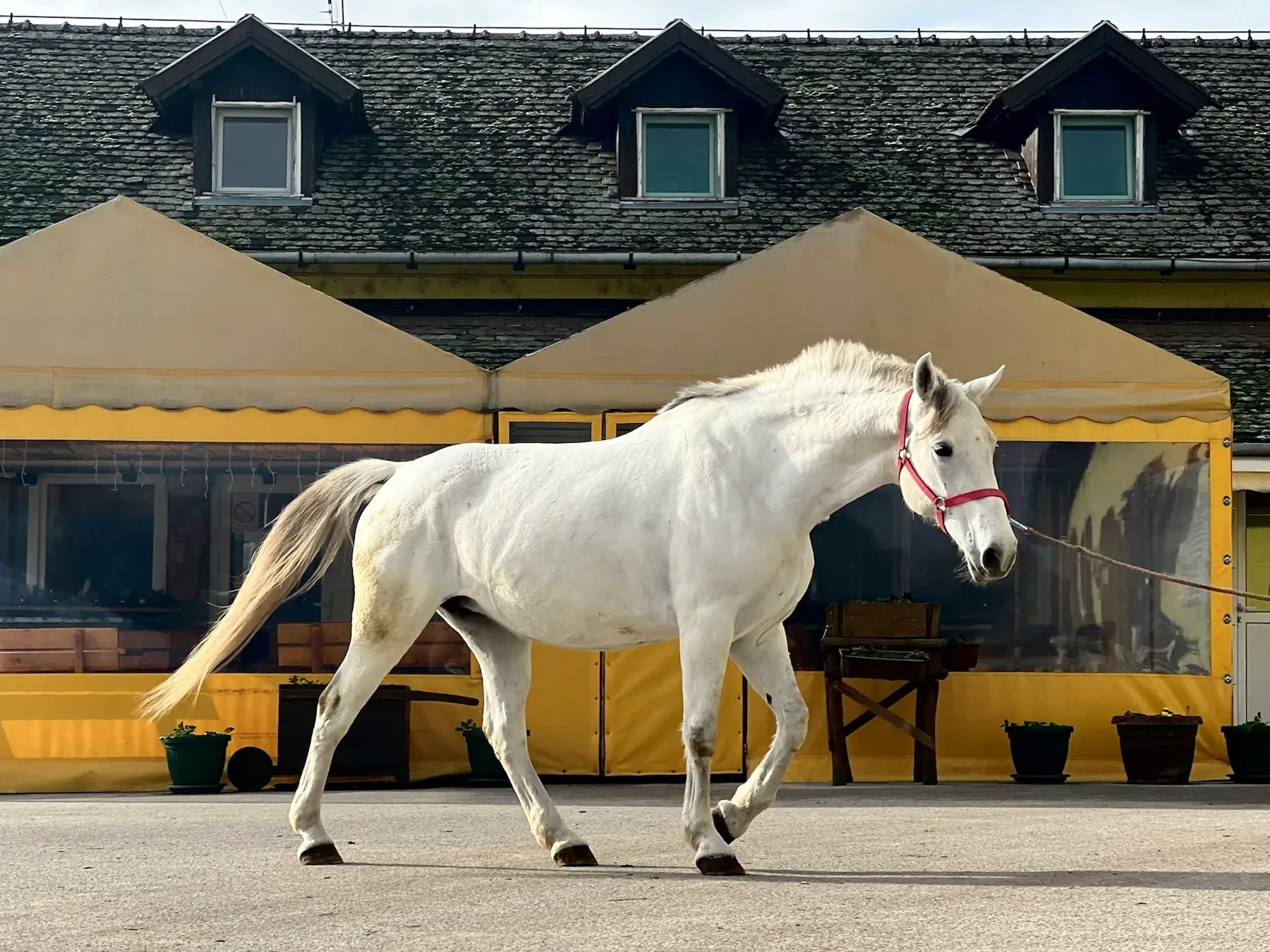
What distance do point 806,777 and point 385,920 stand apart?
589cm

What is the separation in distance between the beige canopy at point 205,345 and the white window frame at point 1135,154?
8.84 meters

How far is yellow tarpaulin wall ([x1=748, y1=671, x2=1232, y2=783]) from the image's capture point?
1102 centimetres

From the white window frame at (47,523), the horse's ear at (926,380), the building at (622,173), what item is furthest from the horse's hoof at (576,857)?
the building at (622,173)

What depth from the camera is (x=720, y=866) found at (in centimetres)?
634

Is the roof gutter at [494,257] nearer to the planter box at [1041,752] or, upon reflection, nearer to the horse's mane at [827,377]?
the planter box at [1041,752]

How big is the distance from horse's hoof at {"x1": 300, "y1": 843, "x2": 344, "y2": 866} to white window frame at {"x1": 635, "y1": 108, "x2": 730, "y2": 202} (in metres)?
11.2

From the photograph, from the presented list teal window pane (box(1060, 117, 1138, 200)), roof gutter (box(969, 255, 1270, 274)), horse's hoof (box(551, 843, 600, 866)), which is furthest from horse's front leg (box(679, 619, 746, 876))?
teal window pane (box(1060, 117, 1138, 200))

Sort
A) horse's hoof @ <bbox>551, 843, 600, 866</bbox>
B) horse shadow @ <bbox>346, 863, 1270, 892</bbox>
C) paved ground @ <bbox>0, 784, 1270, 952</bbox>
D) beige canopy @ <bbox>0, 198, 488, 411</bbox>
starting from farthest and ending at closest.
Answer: beige canopy @ <bbox>0, 198, 488, 411</bbox>, horse's hoof @ <bbox>551, 843, 600, 866</bbox>, horse shadow @ <bbox>346, 863, 1270, 892</bbox>, paved ground @ <bbox>0, 784, 1270, 952</bbox>

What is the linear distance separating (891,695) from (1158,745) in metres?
1.63

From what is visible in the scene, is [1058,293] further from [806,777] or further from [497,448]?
[497,448]

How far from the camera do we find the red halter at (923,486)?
6.38 metres

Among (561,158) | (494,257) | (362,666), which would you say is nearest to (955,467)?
(362,666)

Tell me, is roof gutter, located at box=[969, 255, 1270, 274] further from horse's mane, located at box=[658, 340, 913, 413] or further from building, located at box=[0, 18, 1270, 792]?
horse's mane, located at box=[658, 340, 913, 413]

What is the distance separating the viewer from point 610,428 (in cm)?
1078
